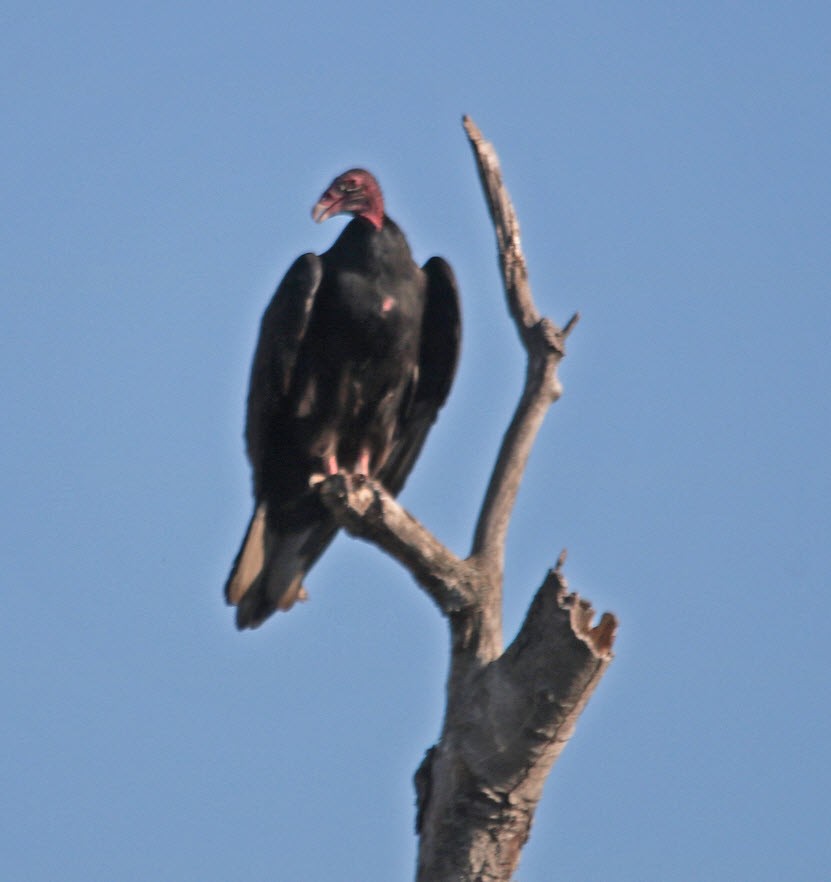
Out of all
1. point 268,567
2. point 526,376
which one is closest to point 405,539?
point 526,376

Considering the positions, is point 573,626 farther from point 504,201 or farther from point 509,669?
point 504,201

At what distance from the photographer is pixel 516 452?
16.5 ft

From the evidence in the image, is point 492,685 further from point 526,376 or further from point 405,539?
point 526,376

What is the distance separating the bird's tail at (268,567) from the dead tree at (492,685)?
3.74ft

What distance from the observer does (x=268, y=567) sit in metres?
6.14

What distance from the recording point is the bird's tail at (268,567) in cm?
607

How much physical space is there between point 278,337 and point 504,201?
1111 millimetres

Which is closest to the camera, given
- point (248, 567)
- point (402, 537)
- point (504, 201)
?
point (402, 537)

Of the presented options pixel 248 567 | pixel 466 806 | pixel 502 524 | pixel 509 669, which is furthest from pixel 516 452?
pixel 248 567

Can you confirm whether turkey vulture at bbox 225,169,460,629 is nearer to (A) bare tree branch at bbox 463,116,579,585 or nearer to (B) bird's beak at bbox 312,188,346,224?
(B) bird's beak at bbox 312,188,346,224

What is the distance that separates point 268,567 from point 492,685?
1.66m

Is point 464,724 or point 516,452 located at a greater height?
point 516,452

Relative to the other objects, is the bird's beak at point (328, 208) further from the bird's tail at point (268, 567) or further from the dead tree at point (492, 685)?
the dead tree at point (492, 685)

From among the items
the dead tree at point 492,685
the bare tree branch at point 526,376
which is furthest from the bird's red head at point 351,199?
the dead tree at point 492,685
